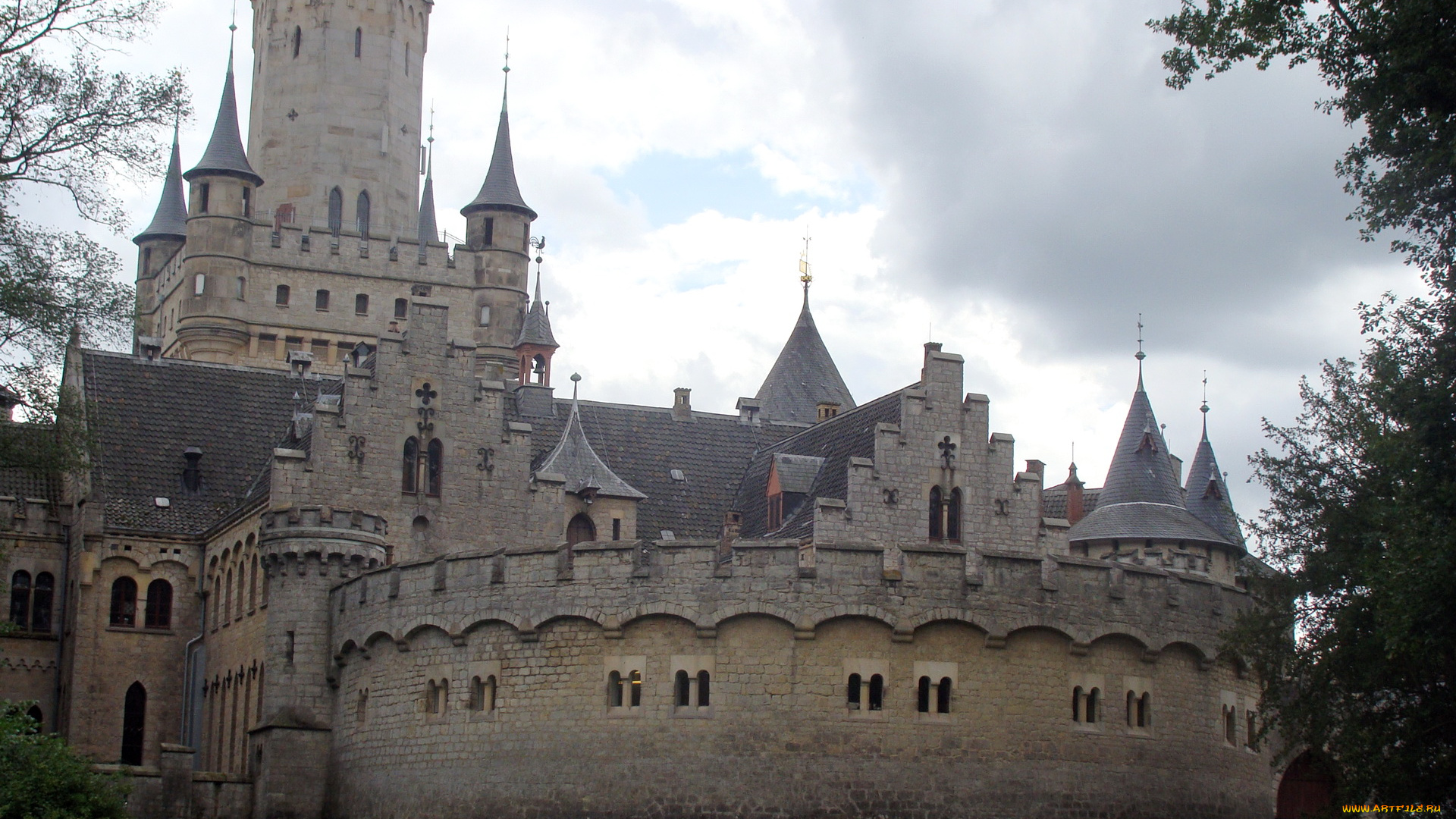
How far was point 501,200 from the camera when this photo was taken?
281 feet

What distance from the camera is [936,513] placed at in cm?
5578

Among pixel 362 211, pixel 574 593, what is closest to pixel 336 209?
pixel 362 211

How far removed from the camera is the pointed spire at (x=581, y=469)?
5794cm

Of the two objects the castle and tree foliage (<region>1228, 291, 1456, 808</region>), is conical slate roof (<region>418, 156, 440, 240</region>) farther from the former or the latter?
tree foliage (<region>1228, 291, 1456, 808</region>)

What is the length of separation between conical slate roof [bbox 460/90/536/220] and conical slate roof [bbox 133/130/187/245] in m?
12.3

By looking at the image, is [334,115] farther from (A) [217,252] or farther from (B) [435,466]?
(B) [435,466]

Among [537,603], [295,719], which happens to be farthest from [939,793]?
[295,719]

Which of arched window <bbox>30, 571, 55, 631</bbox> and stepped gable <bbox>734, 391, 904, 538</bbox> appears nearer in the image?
stepped gable <bbox>734, 391, 904, 538</bbox>

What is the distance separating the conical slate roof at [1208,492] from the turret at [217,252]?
33085 millimetres

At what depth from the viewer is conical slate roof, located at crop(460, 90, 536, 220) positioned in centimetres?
8575

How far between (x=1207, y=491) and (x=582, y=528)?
2214cm

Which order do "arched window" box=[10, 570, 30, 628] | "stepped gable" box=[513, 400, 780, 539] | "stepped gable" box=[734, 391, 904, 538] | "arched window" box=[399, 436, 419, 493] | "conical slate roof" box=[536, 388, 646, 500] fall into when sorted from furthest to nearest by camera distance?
"stepped gable" box=[513, 400, 780, 539] < "arched window" box=[10, 570, 30, 628] < "conical slate roof" box=[536, 388, 646, 500] < "stepped gable" box=[734, 391, 904, 538] < "arched window" box=[399, 436, 419, 493]

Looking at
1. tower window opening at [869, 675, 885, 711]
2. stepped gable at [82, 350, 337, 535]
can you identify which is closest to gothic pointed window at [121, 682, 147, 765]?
stepped gable at [82, 350, 337, 535]

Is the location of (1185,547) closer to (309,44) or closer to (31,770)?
(31,770)
